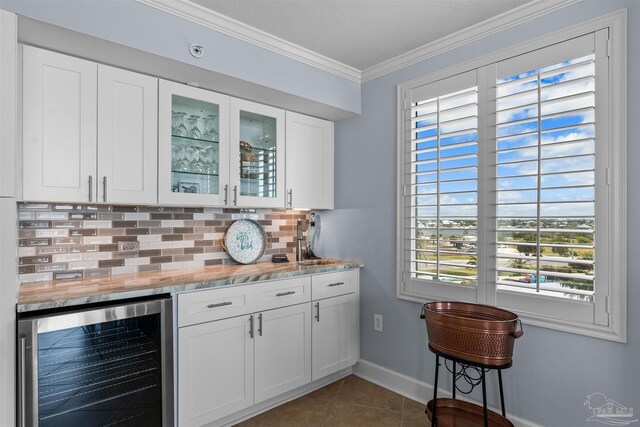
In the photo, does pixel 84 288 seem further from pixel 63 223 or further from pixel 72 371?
pixel 63 223

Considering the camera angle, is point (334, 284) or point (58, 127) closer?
point (58, 127)

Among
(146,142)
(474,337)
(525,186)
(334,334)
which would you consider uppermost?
(146,142)

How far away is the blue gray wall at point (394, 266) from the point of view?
1.75 metres

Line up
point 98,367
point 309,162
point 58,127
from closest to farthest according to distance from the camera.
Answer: point 98,367 < point 58,127 < point 309,162

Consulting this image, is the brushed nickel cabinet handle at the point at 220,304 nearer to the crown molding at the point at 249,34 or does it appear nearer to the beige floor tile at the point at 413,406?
the beige floor tile at the point at 413,406

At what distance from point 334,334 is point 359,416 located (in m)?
0.60

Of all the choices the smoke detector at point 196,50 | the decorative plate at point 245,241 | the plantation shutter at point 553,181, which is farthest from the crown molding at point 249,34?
the decorative plate at point 245,241

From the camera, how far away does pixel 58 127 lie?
186 cm

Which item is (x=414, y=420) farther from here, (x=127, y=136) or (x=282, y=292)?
(x=127, y=136)

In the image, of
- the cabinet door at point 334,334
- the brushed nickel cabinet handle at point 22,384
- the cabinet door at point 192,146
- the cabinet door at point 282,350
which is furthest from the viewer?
the cabinet door at point 334,334

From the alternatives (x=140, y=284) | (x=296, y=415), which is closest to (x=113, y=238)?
(x=140, y=284)

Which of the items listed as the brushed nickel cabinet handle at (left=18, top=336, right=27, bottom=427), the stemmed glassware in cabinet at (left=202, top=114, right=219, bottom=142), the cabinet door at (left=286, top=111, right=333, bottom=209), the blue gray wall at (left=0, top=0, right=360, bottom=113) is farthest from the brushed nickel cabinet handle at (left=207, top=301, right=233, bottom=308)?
the blue gray wall at (left=0, top=0, right=360, bottom=113)

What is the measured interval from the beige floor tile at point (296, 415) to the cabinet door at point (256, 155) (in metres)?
1.42

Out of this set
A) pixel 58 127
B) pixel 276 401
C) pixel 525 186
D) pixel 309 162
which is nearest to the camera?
pixel 58 127
